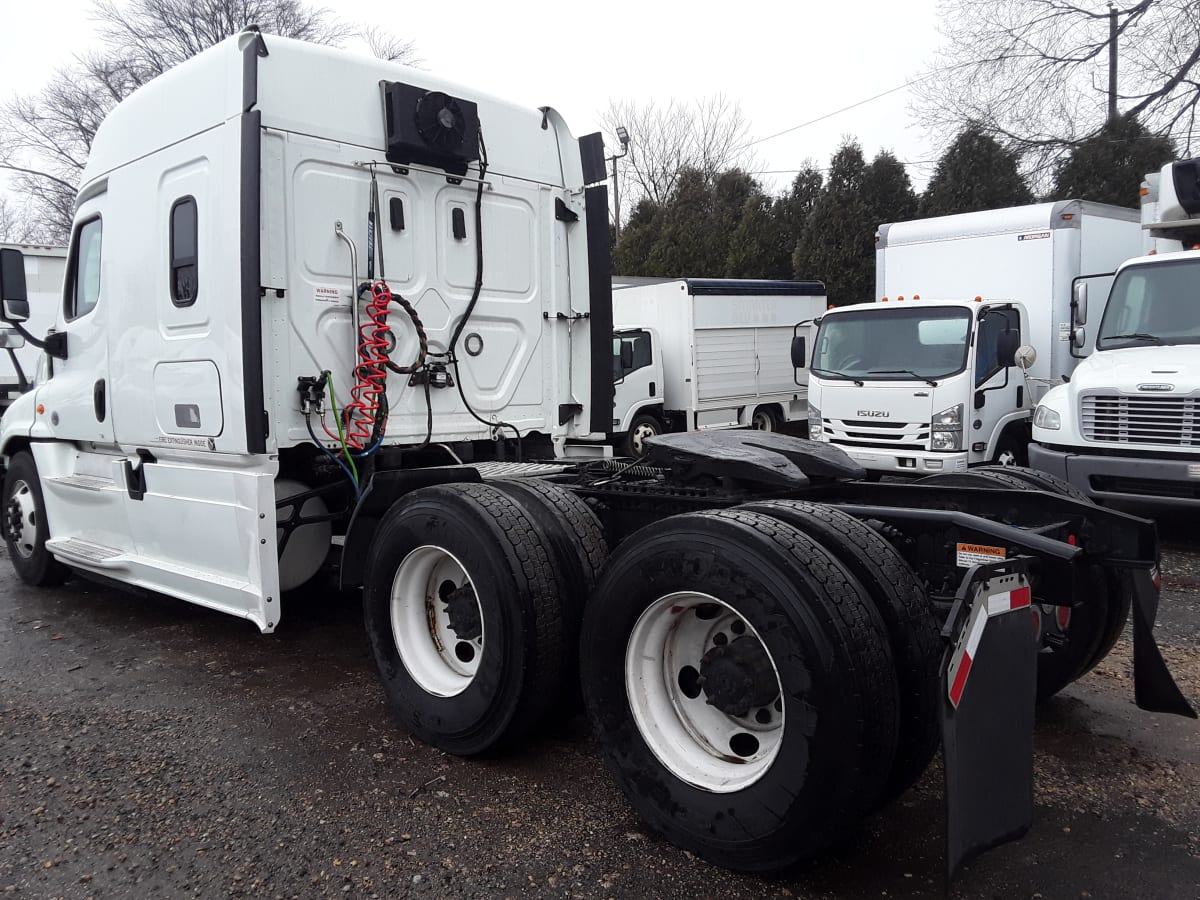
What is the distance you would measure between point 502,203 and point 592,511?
2.32 meters

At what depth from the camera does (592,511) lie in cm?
411

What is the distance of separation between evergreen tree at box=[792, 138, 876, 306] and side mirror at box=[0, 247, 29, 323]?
16704 mm

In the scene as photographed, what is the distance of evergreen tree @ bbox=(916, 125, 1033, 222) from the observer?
1827 cm

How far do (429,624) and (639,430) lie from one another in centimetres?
1070

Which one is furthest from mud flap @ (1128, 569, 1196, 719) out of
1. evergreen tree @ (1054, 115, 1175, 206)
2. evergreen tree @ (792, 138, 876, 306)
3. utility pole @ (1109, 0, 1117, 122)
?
utility pole @ (1109, 0, 1117, 122)

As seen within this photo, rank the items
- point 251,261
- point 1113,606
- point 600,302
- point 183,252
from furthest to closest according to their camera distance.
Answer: point 600,302
point 183,252
point 251,261
point 1113,606

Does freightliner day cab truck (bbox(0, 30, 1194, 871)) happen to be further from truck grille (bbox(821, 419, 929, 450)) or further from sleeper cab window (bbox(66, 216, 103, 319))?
truck grille (bbox(821, 419, 929, 450))

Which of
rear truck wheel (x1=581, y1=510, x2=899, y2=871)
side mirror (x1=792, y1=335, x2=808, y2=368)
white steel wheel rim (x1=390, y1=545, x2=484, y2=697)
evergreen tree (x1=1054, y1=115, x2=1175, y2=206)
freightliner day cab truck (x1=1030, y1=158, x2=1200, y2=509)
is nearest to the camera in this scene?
rear truck wheel (x1=581, y1=510, x2=899, y2=871)

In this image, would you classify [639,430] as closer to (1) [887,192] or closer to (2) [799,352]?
(2) [799,352]

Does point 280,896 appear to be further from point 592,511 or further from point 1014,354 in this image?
point 1014,354

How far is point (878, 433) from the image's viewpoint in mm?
10234

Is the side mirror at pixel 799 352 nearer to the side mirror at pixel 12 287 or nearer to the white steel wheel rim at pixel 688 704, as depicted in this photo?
the side mirror at pixel 12 287

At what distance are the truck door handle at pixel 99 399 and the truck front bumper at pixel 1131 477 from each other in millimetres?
7274

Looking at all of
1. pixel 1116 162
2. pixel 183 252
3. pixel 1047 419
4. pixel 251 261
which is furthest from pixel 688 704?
pixel 1116 162
